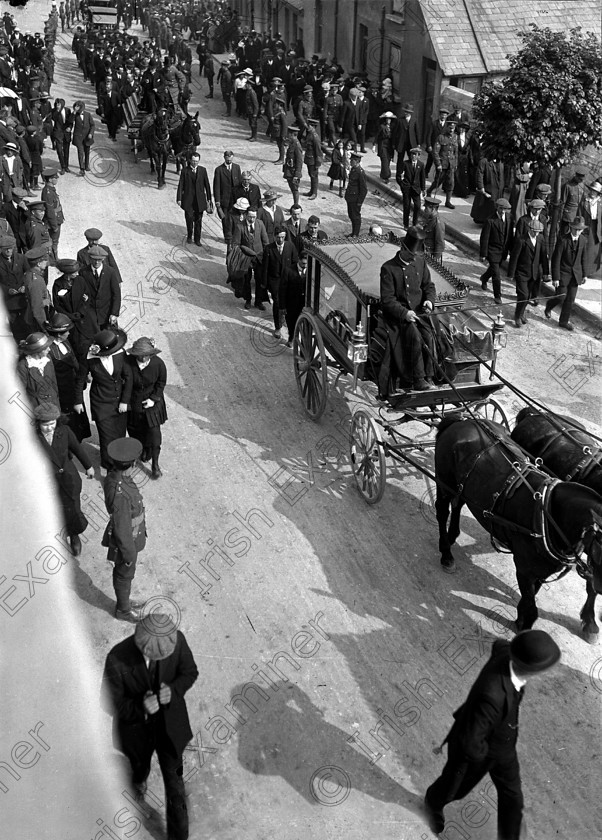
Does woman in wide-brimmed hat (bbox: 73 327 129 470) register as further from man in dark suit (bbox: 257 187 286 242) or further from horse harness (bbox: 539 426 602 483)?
man in dark suit (bbox: 257 187 286 242)

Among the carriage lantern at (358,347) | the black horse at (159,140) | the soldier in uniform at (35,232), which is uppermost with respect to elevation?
the carriage lantern at (358,347)

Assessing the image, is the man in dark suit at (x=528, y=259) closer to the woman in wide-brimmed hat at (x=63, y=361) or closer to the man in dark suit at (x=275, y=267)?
the man in dark suit at (x=275, y=267)

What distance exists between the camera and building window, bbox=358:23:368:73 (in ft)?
89.2

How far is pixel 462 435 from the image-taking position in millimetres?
7453

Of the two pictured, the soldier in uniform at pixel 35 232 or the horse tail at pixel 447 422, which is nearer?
the horse tail at pixel 447 422

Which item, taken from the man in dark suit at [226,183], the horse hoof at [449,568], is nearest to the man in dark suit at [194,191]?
the man in dark suit at [226,183]

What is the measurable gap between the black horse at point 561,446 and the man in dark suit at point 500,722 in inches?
91.3

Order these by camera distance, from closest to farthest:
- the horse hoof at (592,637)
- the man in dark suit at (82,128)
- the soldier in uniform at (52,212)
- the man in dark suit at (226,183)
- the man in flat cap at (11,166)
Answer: the horse hoof at (592,637) < the soldier in uniform at (52,212) < the man in dark suit at (226,183) < the man in flat cap at (11,166) < the man in dark suit at (82,128)

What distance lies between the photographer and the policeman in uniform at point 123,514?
22.4 ft

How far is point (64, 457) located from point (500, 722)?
175 inches

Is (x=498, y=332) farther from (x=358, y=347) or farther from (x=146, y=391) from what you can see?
(x=146, y=391)

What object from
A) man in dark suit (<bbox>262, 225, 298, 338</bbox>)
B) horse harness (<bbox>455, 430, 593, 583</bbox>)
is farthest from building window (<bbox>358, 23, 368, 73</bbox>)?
horse harness (<bbox>455, 430, 593, 583</bbox>)

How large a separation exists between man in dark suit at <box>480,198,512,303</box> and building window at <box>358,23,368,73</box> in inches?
631

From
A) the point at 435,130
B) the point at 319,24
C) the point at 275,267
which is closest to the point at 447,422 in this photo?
the point at 275,267
